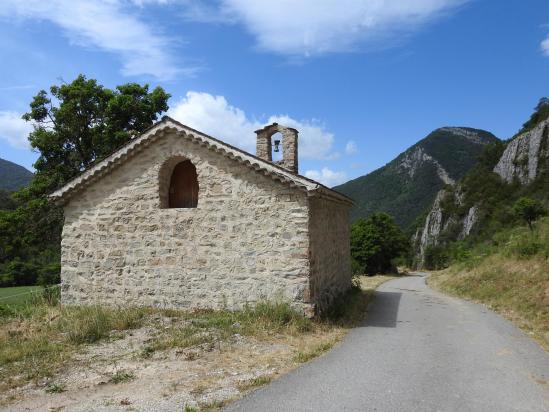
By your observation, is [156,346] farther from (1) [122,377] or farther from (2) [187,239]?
(2) [187,239]

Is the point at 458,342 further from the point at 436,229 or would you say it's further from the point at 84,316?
the point at 436,229

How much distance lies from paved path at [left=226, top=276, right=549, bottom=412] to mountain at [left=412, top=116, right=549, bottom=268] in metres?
35.0

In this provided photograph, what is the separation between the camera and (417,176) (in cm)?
10575

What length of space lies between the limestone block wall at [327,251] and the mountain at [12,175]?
103 m

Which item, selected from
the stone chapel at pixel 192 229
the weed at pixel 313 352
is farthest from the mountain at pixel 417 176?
the weed at pixel 313 352

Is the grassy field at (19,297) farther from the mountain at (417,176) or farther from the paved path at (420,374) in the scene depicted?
the mountain at (417,176)

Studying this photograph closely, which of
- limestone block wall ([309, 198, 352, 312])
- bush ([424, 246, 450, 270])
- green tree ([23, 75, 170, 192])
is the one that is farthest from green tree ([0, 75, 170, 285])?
bush ([424, 246, 450, 270])

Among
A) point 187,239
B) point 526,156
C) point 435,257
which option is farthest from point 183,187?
point 526,156

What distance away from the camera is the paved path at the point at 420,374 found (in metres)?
5.77

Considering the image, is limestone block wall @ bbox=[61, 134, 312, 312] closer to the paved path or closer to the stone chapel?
the stone chapel

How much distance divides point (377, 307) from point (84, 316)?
948cm

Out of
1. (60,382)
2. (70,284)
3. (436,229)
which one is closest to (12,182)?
(436,229)

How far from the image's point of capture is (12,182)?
4311 inches

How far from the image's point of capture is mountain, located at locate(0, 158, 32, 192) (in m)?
105
